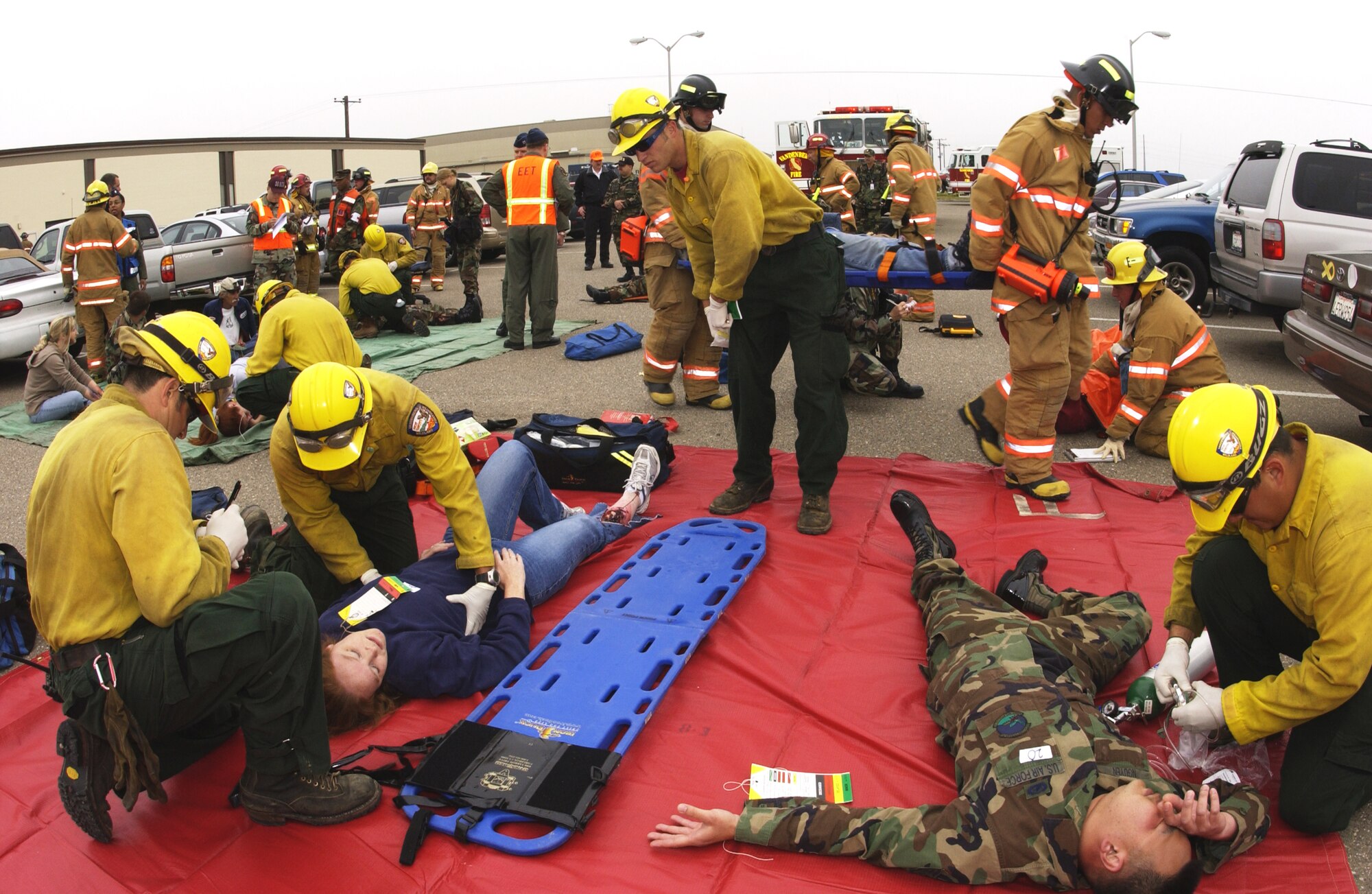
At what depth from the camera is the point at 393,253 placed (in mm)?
12359

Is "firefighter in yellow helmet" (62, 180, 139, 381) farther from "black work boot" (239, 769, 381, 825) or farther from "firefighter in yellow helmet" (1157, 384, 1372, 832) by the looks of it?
"firefighter in yellow helmet" (1157, 384, 1372, 832)

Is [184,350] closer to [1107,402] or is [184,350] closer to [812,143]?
[1107,402]

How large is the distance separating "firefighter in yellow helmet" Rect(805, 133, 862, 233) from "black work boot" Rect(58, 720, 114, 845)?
9.35 m

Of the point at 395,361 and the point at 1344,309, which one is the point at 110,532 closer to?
the point at 1344,309

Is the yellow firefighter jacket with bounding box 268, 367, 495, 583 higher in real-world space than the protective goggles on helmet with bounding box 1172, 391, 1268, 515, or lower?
lower

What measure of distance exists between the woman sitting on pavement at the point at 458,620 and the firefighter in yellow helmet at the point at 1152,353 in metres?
3.30

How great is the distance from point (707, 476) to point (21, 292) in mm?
7935

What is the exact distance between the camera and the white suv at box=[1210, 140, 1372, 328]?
788 cm

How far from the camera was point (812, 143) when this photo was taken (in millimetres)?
11211

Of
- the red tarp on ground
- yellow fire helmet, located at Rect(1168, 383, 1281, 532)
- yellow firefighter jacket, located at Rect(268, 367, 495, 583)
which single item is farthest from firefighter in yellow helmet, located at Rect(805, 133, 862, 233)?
yellow fire helmet, located at Rect(1168, 383, 1281, 532)

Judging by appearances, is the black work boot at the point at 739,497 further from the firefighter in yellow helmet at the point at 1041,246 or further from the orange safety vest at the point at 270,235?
the orange safety vest at the point at 270,235

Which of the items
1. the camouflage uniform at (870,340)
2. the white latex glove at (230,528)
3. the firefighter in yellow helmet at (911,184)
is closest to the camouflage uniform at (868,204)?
the firefighter in yellow helmet at (911,184)

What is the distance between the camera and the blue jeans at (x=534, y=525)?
4.05 m

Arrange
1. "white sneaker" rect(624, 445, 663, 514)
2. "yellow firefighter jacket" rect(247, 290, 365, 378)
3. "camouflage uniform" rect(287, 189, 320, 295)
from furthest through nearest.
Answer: "camouflage uniform" rect(287, 189, 320, 295), "yellow firefighter jacket" rect(247, 290, 365, 378), "white sneaker" rect(624, 445, 663, 514)
